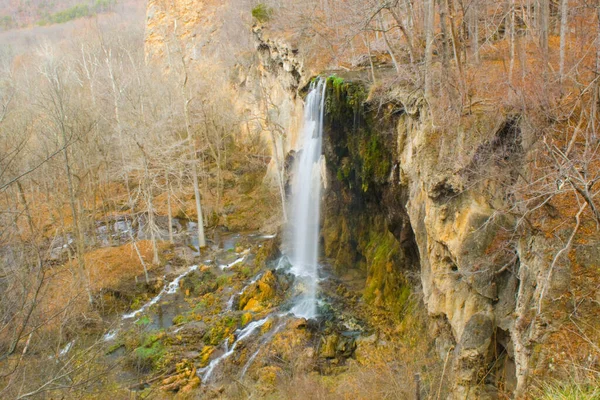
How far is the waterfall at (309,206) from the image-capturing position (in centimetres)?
1620

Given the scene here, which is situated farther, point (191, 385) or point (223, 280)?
point (223, 280)

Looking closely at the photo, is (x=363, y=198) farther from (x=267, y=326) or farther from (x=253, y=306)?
(x=267, y=326)

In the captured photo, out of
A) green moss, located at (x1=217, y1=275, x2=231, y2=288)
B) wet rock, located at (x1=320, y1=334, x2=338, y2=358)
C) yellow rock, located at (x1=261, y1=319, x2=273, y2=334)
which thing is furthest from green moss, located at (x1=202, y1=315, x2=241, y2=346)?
wet rock, located at (x1=320, y1=334, x2=338, y2=358)

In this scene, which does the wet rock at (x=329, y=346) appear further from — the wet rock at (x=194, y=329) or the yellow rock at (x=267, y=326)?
the wet rock at (x=194, y=329)

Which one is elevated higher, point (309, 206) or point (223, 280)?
point (309, 206)

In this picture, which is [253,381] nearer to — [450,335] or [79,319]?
[450,335]

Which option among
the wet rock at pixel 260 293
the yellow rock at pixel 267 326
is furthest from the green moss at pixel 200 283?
the yellow rock at pixel 267 326

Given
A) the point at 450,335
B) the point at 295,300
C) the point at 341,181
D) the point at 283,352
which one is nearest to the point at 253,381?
the point at 283,352

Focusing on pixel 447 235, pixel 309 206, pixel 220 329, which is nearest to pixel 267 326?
pixel 220 329

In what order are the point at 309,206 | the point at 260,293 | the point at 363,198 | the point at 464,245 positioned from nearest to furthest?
the point at 464,245 → the point at 260,293 → the point at 363,198 → the point at 309,206

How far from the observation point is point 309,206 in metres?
19.6

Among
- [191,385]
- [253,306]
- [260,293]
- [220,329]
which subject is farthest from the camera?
[260,293]

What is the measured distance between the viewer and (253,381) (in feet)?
34.6

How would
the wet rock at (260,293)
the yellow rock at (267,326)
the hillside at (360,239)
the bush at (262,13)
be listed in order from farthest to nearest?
the bush at (262,13), the wet rock at (260,293), the yellow rock at (267,326), the hillside at (360,239)
